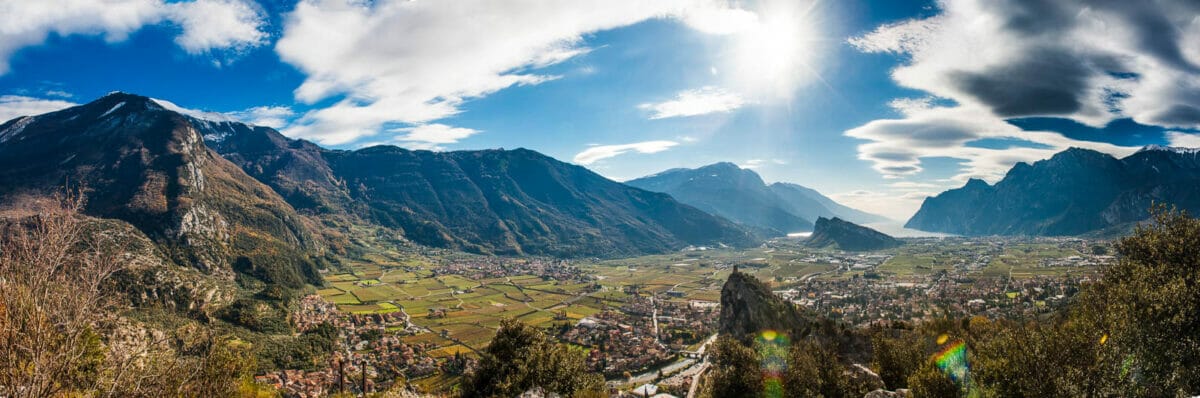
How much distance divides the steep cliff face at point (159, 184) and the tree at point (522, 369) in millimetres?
117780

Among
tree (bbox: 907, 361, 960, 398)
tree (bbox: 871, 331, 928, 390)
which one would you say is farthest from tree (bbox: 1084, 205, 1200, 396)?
tree (bbox: 871, 331, 928, 390)

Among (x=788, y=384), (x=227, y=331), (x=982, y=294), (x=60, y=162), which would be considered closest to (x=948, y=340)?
(x=788, y=384)

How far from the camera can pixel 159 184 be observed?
444 ft

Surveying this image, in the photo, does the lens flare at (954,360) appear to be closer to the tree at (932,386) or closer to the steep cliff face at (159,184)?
the tree at (932,386)

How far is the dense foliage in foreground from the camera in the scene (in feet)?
59.9

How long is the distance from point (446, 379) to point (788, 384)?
48.7 m

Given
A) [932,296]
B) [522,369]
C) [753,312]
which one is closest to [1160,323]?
[522,369]

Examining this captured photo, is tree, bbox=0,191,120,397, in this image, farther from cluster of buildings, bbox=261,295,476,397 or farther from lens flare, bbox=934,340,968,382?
lens flare, bbox=934,340,968,382

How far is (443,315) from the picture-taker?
108062 mm

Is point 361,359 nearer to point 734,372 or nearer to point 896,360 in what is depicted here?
point 734,372

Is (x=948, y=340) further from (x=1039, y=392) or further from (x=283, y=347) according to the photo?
(x=283, y=347)

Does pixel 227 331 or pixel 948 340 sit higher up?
pixel 948 340

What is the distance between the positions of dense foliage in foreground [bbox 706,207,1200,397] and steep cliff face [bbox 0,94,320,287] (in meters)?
142

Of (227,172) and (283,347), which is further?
(227,172)
